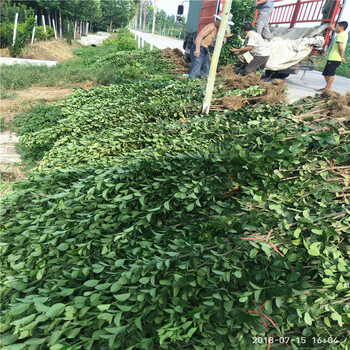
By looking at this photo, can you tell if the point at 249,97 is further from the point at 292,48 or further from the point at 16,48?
the point at 16,48

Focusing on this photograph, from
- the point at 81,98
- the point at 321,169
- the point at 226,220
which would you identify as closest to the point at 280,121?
the point at 321,169

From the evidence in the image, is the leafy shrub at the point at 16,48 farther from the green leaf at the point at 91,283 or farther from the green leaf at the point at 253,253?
the green leaf at the point at 253,253

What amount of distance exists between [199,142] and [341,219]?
1494 mm

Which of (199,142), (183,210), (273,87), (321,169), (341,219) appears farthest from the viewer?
(273,87)

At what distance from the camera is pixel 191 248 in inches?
62.0

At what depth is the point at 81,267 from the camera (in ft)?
5.92

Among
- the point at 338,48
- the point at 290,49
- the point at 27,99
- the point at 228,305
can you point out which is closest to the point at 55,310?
the point at 228,305

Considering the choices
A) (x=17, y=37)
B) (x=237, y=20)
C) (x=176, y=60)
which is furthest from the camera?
(x=17, y=37)

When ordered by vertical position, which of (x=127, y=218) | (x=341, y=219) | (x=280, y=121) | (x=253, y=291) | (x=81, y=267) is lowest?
(x=81, y=267)

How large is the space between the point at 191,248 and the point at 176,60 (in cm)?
949

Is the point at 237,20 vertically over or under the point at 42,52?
over

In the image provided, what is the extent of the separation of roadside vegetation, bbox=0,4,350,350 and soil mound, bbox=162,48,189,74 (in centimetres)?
653

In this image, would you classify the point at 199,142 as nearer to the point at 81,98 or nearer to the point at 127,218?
the point at 127,218

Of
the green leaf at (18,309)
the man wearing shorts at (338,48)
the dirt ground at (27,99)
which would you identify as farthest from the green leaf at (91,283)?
the man wearing shorts at (338,48)
